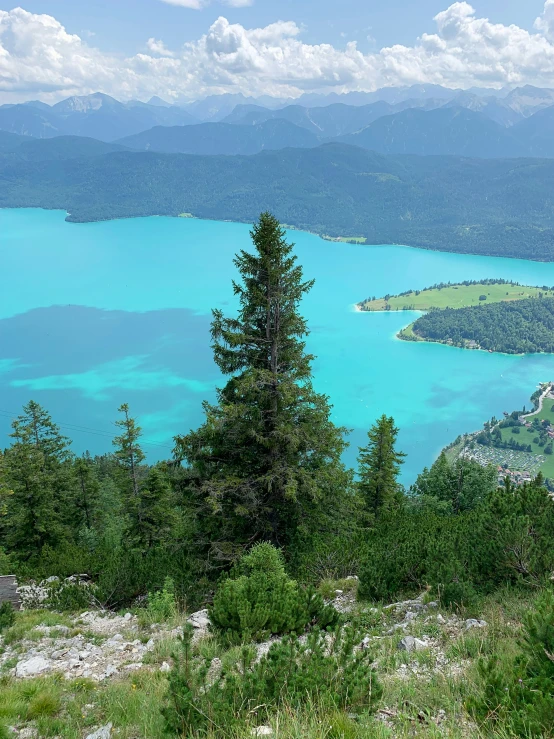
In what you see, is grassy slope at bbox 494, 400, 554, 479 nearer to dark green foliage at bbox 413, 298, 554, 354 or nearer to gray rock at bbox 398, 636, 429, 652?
dark green foliage at bbox 413, 298, 554, 354

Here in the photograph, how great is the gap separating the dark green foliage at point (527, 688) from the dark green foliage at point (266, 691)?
2.84ft

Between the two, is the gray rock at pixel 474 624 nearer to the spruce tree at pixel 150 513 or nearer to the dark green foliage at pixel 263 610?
the dark green foliage at pixel 263 610

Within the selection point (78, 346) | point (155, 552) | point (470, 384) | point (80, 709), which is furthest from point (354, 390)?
point (80, 709)

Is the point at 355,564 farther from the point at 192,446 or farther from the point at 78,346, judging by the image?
the point at 78,346

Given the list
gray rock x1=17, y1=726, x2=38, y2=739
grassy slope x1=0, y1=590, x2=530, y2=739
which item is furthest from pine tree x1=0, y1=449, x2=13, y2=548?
gray rock x1=17, y1=726, x2=38, y2=739

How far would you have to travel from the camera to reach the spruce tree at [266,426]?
1116cm

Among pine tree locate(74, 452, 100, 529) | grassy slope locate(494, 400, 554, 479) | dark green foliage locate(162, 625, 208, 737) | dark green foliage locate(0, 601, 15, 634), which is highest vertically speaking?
dark green foliage locate(162, 625, 208, 737)

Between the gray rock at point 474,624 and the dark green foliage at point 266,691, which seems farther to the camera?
the gray rock at point 474,624

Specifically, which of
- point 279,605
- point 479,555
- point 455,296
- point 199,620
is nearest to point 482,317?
point 455,296

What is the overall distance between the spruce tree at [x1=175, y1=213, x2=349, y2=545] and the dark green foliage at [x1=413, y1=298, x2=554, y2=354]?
136m

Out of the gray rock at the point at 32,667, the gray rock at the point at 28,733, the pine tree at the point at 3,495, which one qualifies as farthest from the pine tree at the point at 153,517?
the gray rock at the point at 28,733

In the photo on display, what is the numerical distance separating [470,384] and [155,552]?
113 meters

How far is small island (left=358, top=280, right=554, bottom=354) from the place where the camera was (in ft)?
467

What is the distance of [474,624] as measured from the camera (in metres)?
5.96
